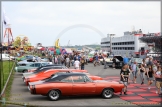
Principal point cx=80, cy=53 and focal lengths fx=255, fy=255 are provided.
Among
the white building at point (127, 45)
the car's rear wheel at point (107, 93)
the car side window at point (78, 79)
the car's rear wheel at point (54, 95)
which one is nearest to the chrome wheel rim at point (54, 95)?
the car's rear wheel at point (54, 95)

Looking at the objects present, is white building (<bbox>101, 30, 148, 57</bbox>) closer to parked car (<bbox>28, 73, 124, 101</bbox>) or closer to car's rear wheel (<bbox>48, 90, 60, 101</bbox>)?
parked car (<bbox>28, 73, 124, 101</bbox>)

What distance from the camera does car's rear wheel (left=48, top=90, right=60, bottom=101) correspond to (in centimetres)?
1086

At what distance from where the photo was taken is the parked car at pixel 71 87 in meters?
10.8

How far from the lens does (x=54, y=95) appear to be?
10945 mm

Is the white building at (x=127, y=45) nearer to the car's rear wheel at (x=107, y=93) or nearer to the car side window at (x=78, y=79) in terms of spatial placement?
the car's rear wheel at (x=107, y=93)

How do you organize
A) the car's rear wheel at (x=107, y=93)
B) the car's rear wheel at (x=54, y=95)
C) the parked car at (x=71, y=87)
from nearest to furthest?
the parked car at (x=71, y=87)
the car's rear wheel at (x=54, y=95)
the car's rear wheel at (x=107, y=93)

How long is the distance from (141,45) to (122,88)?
2575 inches

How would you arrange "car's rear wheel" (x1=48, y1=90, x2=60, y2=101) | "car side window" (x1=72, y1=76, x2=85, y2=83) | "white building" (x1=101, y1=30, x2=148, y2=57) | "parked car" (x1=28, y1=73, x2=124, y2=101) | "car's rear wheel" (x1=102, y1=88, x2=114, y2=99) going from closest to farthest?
"parked car" (x1=28, y1=73, x2=124, y2=101), "car's rear wheel" (x1=48, y1=90, x2=60, y2=101), "car side window" (x1=72, y1=76, x2=85, y2=83), "car's rear wheel" (x1=102, y1=88, x2=114, y2=99), "white building" (x1=101, y1=30, x2=148, y2=57)

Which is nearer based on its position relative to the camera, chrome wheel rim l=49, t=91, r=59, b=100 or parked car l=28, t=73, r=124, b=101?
parked car l=28, t=73, r=124, b=101

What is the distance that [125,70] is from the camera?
12539mm

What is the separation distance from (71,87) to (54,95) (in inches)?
31.6

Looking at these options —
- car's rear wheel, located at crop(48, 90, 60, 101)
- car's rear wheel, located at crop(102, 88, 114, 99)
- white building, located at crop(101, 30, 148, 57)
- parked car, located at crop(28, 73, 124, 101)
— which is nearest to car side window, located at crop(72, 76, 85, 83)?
parked car, located at crop(28, 73, 124, 101)

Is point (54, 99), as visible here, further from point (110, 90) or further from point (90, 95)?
point (110, 90)

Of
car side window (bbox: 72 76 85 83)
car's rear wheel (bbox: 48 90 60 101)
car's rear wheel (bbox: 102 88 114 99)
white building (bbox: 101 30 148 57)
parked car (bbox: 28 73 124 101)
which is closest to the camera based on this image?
parked car (bbox: 28 73 124 101)
